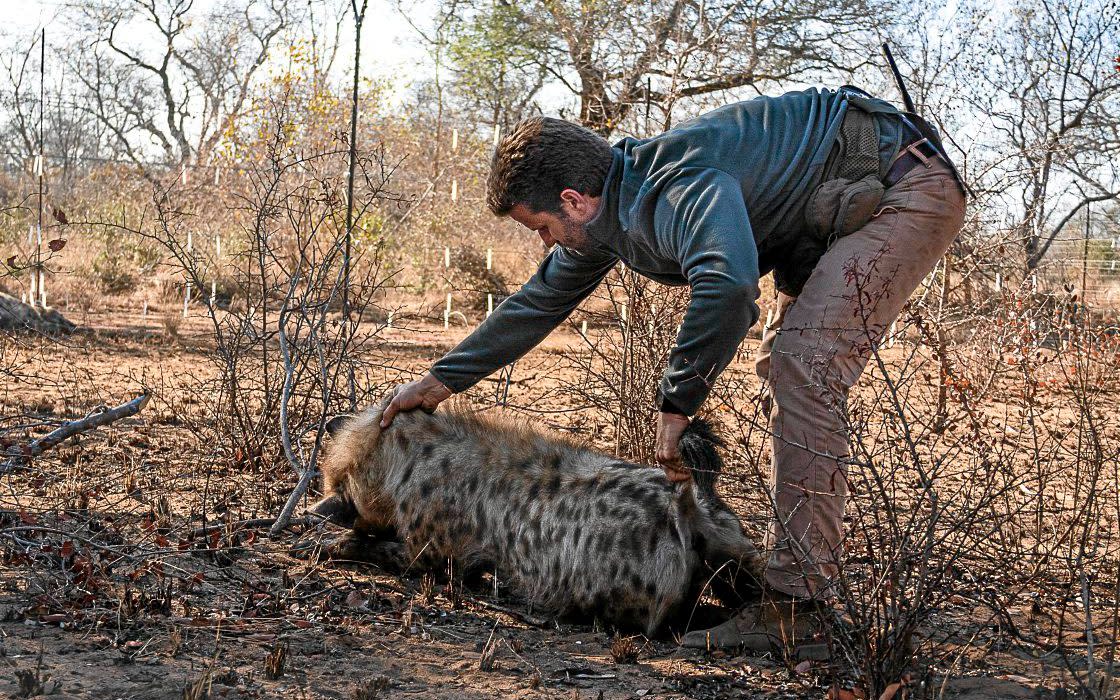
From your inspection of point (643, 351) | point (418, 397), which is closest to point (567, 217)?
point (418, 397)

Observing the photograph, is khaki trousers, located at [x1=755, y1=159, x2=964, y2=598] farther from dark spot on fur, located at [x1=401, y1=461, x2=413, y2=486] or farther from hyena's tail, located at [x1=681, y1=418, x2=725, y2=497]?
dark spot on fur, located at [x1=401, y1=461, x2=413, y2=486]

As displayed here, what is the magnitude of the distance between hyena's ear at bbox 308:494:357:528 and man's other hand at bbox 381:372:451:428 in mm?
400

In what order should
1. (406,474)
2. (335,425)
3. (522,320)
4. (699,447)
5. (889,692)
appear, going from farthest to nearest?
(335,425), (406,474), (522,320), (699,447), (889,692)

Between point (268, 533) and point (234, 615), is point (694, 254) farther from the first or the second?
point (268, 533)

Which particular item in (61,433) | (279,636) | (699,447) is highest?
(699,447)

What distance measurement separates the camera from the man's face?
342 centimetres

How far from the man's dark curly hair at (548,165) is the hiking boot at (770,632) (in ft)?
4.74

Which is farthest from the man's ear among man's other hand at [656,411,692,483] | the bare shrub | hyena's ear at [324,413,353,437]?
the bare shrub

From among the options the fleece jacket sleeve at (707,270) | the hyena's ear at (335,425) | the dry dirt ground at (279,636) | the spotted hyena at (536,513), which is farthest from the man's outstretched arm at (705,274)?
the hyena's ear at (335,425)

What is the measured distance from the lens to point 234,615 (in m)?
3.55

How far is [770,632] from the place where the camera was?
3.46m

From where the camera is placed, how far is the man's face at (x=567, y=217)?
135 inches

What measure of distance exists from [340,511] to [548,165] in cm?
186

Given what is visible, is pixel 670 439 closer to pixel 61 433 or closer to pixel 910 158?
pixel 910 158
